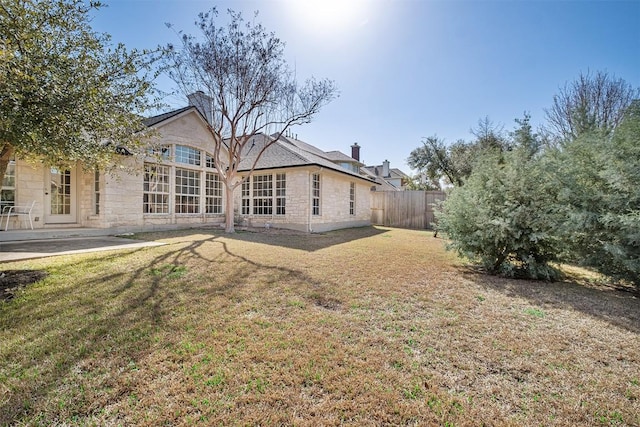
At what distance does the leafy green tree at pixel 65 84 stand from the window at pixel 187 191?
7110mm

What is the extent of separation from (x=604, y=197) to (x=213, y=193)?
14.0 m

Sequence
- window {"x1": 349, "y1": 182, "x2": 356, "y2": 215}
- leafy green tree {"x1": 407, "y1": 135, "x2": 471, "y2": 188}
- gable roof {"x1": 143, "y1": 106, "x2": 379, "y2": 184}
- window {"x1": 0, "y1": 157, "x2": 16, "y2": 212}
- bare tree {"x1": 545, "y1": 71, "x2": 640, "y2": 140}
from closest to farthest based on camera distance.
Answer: window {"x1": 0, "y1": 157, "x2": 16, "y2": 212} < gable roof {"x1": 143, "y1": 106, "x2": 379, "y2": 184} < bare tree {"x1": 545, "y1": 71, "x2": 640, "y2": 140} < window {"x1": 349, "y1": 182, "x2": 356, "y2": 215} < leafy green tree {"x1": 407, "y1": 135, "x2": 471, "y2": 188}

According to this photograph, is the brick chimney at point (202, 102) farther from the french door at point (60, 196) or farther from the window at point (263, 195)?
the french door at point (60, 196)

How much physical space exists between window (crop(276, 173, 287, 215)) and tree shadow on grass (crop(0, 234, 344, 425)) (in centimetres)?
716

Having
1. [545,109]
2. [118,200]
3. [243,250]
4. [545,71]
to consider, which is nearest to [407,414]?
[243,250]

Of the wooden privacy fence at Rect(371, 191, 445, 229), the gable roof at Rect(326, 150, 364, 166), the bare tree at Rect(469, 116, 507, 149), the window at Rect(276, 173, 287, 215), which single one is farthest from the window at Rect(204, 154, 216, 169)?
the bare tree at Rect(469, 116, 507, 149)

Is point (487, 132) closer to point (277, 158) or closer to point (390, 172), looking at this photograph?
point (277, 158)

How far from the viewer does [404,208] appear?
17.6m

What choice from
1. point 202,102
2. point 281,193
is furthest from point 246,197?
point 202,102

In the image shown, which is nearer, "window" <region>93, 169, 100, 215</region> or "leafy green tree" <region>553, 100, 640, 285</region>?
"leafy green tree" <region>553, 100, 640, 285</region>

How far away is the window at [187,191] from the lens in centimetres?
1241

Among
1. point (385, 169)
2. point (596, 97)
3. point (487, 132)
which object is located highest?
point (487, 132)

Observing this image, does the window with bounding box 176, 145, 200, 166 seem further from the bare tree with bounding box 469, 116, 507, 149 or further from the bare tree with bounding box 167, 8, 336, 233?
the bare tree with bounding box 469, 116, 507, 149

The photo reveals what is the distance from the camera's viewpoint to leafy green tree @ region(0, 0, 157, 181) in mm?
3496
